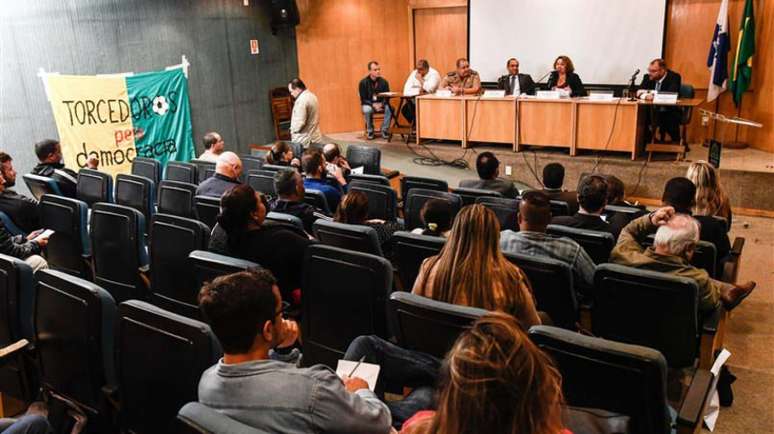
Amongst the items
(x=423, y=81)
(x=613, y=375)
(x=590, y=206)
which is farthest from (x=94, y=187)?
(x=423, y=81)

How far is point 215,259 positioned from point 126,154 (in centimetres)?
564

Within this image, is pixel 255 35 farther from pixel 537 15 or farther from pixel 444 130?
pixel 537 15

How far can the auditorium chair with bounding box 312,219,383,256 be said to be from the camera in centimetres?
315

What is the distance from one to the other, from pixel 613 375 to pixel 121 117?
7188mm

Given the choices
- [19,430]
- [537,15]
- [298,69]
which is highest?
[537,15]

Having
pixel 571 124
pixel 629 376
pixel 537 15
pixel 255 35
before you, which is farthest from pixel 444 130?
pixel 629 376

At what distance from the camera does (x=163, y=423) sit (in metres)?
2.02

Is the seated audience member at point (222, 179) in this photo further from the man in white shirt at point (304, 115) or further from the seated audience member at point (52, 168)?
the man in white shirt at point (304, 115)

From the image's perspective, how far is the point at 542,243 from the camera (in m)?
2.99

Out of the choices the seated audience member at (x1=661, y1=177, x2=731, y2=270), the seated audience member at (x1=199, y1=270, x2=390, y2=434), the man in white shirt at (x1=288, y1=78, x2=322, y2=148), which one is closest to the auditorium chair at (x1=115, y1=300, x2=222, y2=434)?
the seated audience member at (x1=199, y1=270, x2=390, y2=434)

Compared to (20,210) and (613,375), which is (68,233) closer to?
(20,210)

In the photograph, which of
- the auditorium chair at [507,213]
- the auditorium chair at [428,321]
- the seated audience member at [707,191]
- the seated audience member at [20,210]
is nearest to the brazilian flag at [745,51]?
the seated audience member at [707,191]

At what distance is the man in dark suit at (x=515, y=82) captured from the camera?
8.38 m

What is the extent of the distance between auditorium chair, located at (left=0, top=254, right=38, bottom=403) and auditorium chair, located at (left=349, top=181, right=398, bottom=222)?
7.76 ft
